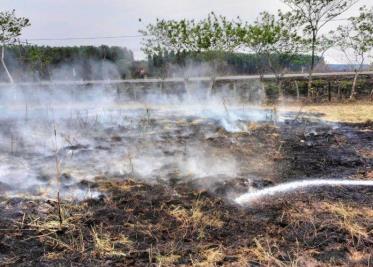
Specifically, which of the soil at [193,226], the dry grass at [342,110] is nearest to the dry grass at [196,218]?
the soil at [193,226]

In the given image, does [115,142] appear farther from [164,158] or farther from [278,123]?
[278,123]

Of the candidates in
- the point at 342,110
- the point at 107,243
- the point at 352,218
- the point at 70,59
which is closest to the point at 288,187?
the point at 352,218

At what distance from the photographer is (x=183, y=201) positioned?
6.47 meters

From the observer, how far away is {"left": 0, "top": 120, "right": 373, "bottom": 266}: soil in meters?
4.80

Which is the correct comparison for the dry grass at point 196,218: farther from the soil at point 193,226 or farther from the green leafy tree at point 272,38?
the green leafy tree at point 272,38

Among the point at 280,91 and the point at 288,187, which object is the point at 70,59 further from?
the point at 288,187

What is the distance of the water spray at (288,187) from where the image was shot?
22.1ft

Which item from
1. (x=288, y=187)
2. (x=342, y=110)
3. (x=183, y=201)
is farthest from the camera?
(x=342, y=110)

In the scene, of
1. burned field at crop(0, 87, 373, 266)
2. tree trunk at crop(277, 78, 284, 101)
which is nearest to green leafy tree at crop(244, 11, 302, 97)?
tree trunk at crop(277, 78, 284, 101)

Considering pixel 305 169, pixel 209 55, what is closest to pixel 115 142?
pixel 305 169

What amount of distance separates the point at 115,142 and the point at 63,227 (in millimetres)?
5587

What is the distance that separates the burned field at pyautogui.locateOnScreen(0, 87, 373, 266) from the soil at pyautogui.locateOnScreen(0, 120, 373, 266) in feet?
0.06

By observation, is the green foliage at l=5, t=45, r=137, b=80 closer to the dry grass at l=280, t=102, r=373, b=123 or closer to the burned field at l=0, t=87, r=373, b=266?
the burned field at l=0, t=87, r=373, b=266

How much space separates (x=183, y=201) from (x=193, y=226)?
0.95m
